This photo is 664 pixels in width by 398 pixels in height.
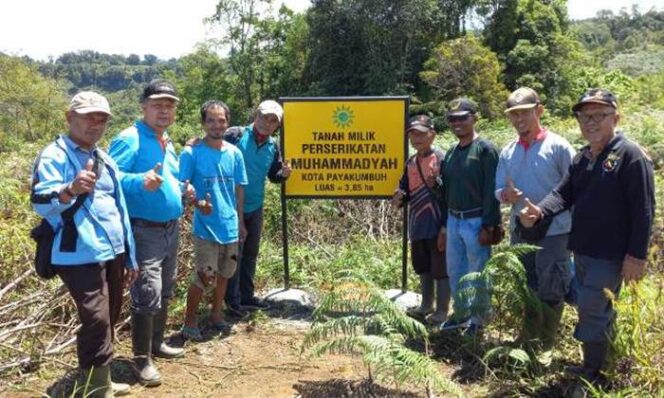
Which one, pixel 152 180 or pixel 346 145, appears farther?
pixel 346 145

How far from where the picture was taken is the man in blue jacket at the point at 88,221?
323 cm

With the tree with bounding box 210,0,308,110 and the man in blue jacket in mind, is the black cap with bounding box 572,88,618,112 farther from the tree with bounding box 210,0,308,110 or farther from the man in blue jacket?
the tree with bounding box 210,0,308,110

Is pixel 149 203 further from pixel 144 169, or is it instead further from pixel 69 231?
pixel 69 231

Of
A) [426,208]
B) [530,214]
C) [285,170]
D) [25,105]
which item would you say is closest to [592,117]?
[530,214]

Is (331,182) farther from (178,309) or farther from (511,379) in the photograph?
(511,379)

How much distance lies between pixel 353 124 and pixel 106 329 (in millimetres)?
3063

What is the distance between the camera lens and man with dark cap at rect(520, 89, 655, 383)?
327cm

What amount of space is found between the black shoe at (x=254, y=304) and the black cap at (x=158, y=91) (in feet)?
7.38

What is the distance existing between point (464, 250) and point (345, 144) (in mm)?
1682

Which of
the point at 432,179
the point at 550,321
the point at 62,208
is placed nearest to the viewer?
the point at 62,208

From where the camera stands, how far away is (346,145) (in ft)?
19.0

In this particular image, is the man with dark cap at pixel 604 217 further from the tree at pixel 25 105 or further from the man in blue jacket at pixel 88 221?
the tree at pixel 25 105

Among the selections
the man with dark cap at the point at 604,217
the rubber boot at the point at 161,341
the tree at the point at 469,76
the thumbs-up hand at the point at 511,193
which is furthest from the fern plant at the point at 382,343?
the tree at the point at 469,76

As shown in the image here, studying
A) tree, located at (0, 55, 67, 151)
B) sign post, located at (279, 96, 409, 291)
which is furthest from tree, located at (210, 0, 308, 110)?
sign post, located at (279, 96, 409, 291)
